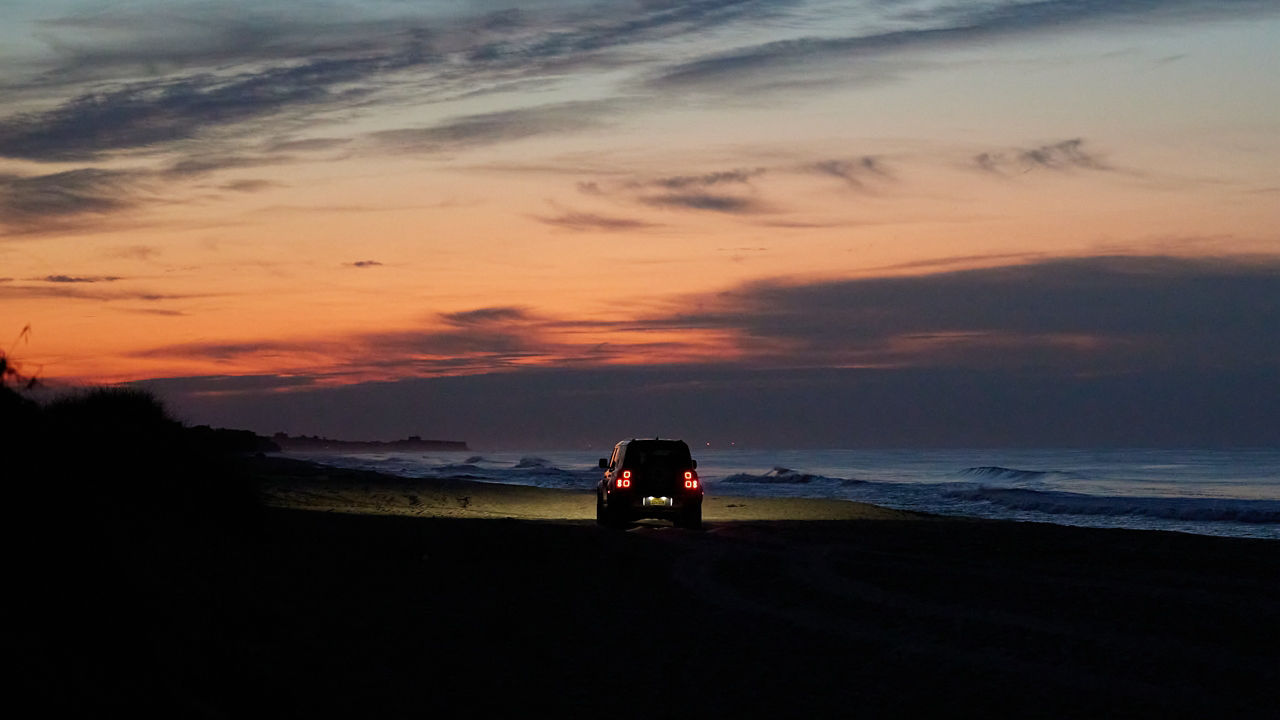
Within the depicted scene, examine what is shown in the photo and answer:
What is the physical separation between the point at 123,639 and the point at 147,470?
30.5 ft

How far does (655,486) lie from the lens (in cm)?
2614

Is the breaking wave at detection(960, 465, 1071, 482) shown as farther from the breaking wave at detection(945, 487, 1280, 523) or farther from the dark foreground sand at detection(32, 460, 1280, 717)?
the dark foreground sand at detection(32, 460, 1280, 717)

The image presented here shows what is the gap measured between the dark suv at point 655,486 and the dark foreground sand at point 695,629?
A: 143 inches

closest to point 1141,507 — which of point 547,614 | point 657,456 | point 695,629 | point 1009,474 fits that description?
point 657,456

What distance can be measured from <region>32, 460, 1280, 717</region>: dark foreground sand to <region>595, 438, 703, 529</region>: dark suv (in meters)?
3.63

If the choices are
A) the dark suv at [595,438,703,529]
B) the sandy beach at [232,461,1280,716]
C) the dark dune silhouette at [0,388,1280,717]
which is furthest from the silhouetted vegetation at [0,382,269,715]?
the dark suv at [595,438,703,529]

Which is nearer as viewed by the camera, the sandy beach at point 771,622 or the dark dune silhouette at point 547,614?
the dark dune silhouette at point 547,614

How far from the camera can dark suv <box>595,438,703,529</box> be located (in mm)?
26094

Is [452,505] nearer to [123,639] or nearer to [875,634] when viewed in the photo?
[875,634]

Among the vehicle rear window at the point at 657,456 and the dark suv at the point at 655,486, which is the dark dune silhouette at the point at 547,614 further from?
the vehicle rear window at the point at 657,456

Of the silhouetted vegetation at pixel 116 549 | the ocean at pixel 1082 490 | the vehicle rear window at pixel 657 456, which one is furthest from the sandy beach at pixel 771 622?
the ocean at pixel 1082 490

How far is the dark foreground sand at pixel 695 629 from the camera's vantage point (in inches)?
342

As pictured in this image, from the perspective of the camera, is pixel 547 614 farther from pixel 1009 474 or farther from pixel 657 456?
pixel 1009 474

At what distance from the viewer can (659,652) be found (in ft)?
35.9
